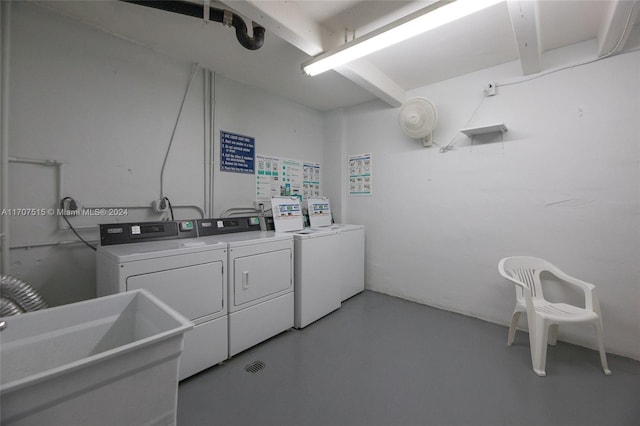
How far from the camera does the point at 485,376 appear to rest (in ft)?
5.97

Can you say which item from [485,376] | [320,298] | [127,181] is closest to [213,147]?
[127,181]

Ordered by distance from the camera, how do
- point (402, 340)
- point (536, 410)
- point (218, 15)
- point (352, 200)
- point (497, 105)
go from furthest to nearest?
point (352, 200) → point (497, 105) → point (402, 340) → point (218, 15) → point (536, 410)

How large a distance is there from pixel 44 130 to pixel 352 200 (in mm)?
2991

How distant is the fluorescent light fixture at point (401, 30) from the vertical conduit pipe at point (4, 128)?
1912 mm

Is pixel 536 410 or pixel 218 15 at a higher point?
pixel 218 15

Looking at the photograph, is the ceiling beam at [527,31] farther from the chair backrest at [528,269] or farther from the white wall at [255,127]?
the white wall at [255,127]

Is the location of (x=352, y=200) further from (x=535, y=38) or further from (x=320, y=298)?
(x=535, y=38)

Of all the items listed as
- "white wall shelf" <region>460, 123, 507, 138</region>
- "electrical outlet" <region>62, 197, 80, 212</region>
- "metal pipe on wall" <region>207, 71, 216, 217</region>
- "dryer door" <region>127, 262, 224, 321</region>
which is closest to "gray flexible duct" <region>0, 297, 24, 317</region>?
"dryer door" <region>127, 262, 224, 321</region>

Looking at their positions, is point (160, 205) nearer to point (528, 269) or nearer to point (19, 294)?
point (19, 294)

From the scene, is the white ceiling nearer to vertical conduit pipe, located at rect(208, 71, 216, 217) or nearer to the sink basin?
vertical conduit pipe, located at rect(208, 71, 216, 217)

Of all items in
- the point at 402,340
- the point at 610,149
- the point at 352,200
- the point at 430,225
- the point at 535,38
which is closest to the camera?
the point at 535,38

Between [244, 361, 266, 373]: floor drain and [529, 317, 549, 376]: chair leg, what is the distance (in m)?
1.92

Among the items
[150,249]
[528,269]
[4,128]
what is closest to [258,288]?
[150,249]

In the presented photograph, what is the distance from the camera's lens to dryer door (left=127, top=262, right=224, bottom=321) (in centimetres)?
160
